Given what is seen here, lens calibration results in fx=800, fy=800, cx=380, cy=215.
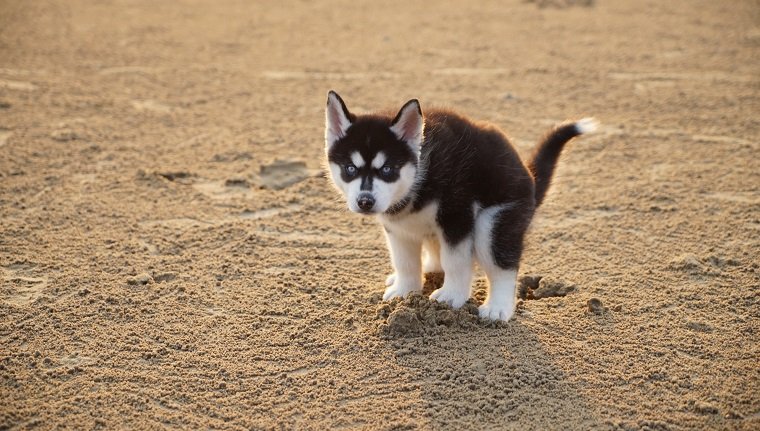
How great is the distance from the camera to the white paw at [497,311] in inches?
Answer: 196

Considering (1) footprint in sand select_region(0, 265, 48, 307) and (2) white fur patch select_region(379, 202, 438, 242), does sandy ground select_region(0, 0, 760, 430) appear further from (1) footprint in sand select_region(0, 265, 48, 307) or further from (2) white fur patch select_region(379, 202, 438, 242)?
(2) white fur patch select_region(379, 202, 438, 242)

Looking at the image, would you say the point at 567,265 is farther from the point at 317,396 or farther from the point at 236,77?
the point at 236,77

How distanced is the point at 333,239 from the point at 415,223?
130cm

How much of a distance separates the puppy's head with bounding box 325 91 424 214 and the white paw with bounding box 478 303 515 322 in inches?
35.2

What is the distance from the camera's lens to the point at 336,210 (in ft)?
21.6

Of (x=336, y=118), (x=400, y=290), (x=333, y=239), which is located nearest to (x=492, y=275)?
(x=400, y=290)

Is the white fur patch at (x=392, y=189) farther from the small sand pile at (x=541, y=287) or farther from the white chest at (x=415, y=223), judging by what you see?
the small sand pile at (x=541, y=287)

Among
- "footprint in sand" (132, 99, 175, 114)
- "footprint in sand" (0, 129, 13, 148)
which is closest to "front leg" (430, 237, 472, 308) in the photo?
"footprint in sand" (132, 99, 175, 114)

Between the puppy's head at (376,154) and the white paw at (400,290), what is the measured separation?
708 millimetres

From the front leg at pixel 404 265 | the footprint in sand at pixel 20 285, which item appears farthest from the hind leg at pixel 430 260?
the footprint in sand at pixel 20 285

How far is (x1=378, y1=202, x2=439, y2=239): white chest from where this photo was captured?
16.2 feet

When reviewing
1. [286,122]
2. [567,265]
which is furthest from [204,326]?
[286,122]

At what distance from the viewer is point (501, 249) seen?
4.98m

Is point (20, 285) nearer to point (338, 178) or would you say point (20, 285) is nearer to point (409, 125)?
point (338, 178)
